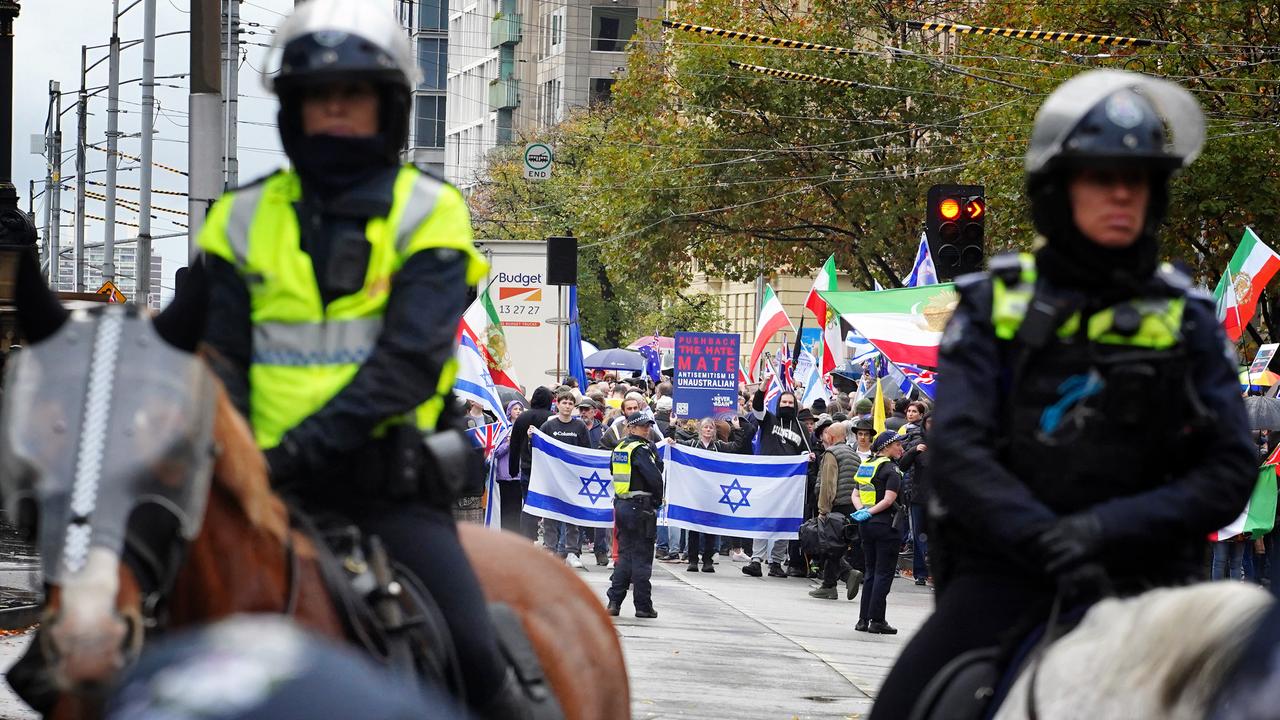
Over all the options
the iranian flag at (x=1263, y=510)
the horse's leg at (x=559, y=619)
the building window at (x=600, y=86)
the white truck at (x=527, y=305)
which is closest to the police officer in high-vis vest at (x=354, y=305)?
the horse's leg at (x=559, y=619)

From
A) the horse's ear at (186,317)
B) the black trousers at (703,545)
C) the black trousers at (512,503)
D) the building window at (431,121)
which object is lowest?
the black trousers at (703,545)

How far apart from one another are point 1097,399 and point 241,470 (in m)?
1.71

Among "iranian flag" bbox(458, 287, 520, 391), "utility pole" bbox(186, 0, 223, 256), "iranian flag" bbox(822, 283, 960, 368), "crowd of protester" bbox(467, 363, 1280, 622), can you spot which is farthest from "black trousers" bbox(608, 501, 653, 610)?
"iranian flag" bbox(458, 287, 520, 391)

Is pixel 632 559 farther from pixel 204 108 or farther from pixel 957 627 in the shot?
pixel 957 627

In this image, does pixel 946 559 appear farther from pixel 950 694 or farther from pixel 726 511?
pixel 726 511

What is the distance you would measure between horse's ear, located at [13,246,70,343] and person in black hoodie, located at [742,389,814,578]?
18924 mm

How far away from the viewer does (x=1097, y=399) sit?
3967 millimetres

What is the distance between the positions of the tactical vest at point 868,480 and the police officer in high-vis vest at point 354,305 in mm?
12820

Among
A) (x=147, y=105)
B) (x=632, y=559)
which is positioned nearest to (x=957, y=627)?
(x=632, y=559)

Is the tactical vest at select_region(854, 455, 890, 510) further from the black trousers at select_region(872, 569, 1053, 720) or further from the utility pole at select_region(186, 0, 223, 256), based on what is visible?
the black trousers at select_region(872, 569, 1053, 720)

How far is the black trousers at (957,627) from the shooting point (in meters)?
4.06

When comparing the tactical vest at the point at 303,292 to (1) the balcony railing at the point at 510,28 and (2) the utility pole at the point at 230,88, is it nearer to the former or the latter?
(2) the utility pole at the point at 230,88

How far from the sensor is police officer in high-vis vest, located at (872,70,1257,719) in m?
3.94

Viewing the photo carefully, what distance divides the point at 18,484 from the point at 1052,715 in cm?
182
